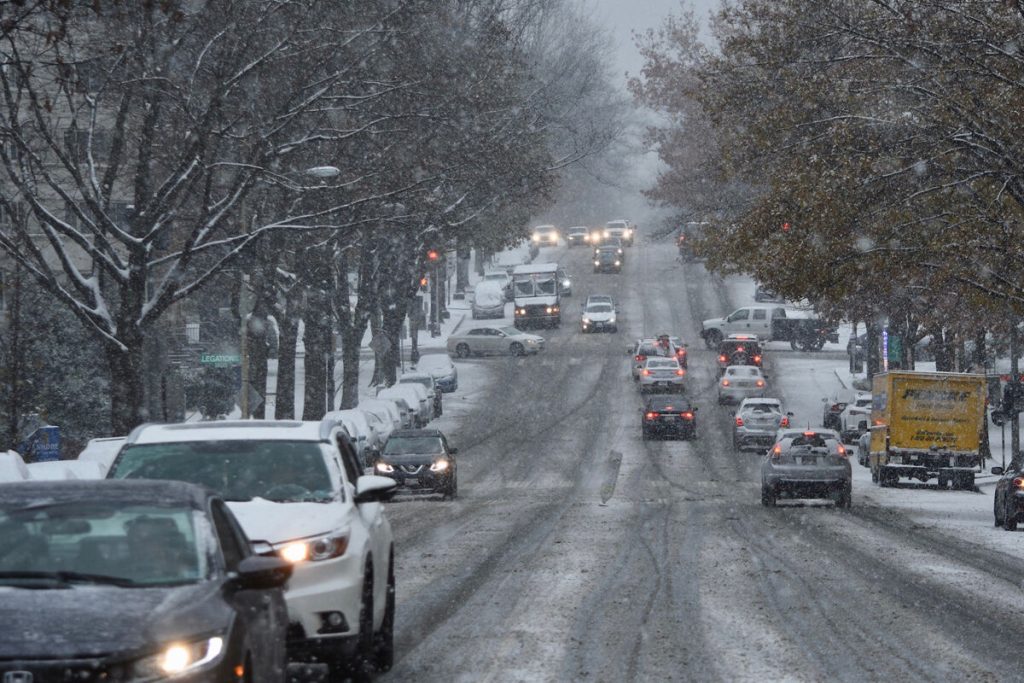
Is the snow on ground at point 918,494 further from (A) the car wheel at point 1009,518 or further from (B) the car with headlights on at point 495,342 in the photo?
(B) the car with headlights on at point 495,342

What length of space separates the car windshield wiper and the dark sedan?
69.5 feet

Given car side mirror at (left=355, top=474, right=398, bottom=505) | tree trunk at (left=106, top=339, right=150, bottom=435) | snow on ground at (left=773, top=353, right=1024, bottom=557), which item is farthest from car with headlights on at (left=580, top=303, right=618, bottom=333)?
car side mirror at (left=355, top=474, right=398, bottom=505)

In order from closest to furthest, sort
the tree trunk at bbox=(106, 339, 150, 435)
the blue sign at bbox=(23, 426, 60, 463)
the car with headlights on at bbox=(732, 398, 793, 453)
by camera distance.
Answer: the tree trunk at bbox=(106, 339, 150, 435) → the blue sign at bbox=(23, 426, 60, 463) → the car with headlights on at bbox=(732, 398, 793, 453)

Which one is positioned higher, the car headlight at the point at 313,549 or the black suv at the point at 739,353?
the black suv at the point at 739,353

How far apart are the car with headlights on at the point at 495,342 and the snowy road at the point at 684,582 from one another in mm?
32054

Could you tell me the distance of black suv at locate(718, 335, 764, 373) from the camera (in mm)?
69500

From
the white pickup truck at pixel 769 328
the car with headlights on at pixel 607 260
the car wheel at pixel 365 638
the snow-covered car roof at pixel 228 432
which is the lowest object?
the car wheel at pixel 365 638

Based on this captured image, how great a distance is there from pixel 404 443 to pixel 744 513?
857cm

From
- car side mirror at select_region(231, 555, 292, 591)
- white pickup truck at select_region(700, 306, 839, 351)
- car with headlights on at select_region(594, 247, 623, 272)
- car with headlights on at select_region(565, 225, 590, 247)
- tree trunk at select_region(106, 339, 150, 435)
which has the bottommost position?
car side mirror at select_region(231, 555, 292, 591)

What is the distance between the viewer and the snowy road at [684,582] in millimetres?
12070

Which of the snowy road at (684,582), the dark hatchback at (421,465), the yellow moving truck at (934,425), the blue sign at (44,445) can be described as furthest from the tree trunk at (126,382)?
the yellow moving truck at (934,425)

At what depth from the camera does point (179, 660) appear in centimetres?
679

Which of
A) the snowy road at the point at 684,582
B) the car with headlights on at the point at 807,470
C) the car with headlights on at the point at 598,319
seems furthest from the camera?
the car with headlights on at the point at 598,319

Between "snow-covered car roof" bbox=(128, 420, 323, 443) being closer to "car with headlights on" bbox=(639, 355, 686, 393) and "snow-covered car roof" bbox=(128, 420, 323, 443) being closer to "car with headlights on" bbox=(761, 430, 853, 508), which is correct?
"car with headlights on" bbox=(761, 430, 853, 508)
